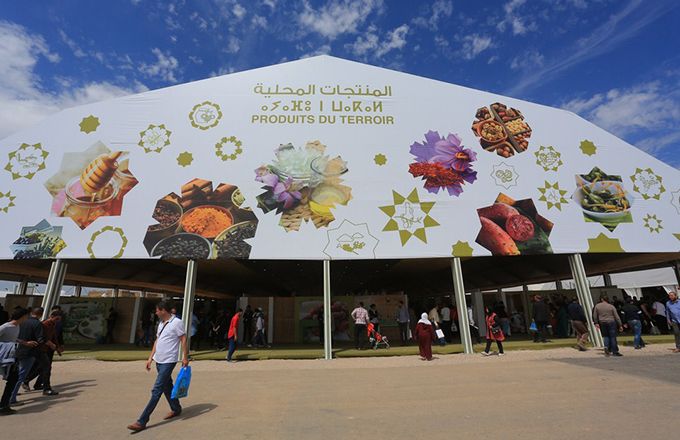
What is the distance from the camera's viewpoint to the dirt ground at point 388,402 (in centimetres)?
455

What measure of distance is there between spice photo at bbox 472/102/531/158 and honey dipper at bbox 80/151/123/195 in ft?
44.5

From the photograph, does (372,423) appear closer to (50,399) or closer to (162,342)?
(162,342)

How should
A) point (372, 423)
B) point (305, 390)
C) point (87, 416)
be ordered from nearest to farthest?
point (372, 423), point (87, 416), point (305, 390)

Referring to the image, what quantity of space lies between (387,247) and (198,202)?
668 cm

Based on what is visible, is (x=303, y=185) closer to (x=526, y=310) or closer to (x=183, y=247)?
(x=183, y=247)

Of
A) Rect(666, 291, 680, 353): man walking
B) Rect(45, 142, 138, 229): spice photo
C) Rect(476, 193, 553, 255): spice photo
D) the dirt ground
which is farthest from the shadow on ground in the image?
Rect(45, 142, 138, 229): spice photo

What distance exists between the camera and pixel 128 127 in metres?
13.8

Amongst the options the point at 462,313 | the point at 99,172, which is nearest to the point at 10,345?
the point at 99,172

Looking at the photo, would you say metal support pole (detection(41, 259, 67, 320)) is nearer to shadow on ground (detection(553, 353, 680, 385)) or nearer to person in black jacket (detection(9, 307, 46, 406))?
person in black jacket (detection(9, 307, 46, 406))

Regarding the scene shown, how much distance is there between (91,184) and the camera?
42.3 feet

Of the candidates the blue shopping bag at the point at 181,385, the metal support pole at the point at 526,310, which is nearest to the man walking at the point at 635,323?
the metal support pole at the point at 526,310

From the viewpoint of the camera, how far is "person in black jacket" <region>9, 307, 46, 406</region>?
6.05 m

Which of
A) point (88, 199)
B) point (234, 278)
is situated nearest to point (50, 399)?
point (88, 199)

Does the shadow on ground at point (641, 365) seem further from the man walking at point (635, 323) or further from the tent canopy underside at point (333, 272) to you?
the tent canopy underside at point (333, 272)
